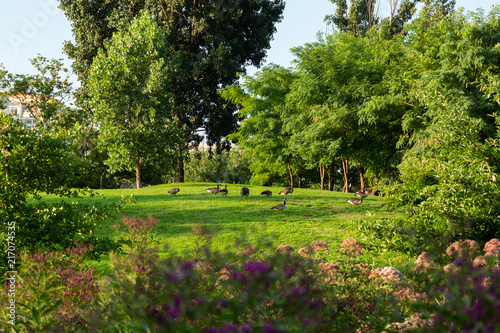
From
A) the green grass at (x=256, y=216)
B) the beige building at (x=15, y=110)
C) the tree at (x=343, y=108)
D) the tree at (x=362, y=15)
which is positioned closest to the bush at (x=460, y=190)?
the green grass at (x=256, y=216)

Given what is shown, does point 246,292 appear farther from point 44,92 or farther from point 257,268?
point 44,92

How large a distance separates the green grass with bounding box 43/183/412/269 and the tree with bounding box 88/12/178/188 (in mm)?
5500

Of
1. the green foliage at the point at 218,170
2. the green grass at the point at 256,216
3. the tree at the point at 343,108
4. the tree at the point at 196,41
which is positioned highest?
the tree at the point at 196,41

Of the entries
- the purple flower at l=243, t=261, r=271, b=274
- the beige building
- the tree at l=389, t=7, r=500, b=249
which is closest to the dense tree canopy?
the tree at l=389, t=7, r=500, b=249

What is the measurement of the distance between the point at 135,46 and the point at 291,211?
15.4 meters

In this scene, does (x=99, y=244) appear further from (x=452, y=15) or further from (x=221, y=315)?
(x=452, y=15)

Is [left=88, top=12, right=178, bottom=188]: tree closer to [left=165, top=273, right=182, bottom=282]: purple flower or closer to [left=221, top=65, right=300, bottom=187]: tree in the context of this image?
[left=221, top=65, right=300, bottom=187]: tree

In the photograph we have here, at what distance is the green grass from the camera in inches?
419

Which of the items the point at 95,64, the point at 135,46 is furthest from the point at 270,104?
the point at 95,64

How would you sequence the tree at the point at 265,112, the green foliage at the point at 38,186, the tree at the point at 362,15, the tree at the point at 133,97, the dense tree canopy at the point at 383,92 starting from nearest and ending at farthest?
the green foliage at the point at 38,186 < the dense tree canopy at the point at 383,92 < the tree at the point at 133,97 < the tree at the point at 265,112 < the tree at the point at 362,15

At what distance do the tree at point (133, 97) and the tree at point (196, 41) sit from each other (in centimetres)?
317

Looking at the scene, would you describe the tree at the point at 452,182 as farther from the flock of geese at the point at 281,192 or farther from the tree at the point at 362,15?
the tree at the point at 362,15

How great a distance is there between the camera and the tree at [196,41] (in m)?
28.8

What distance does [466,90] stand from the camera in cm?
1930
